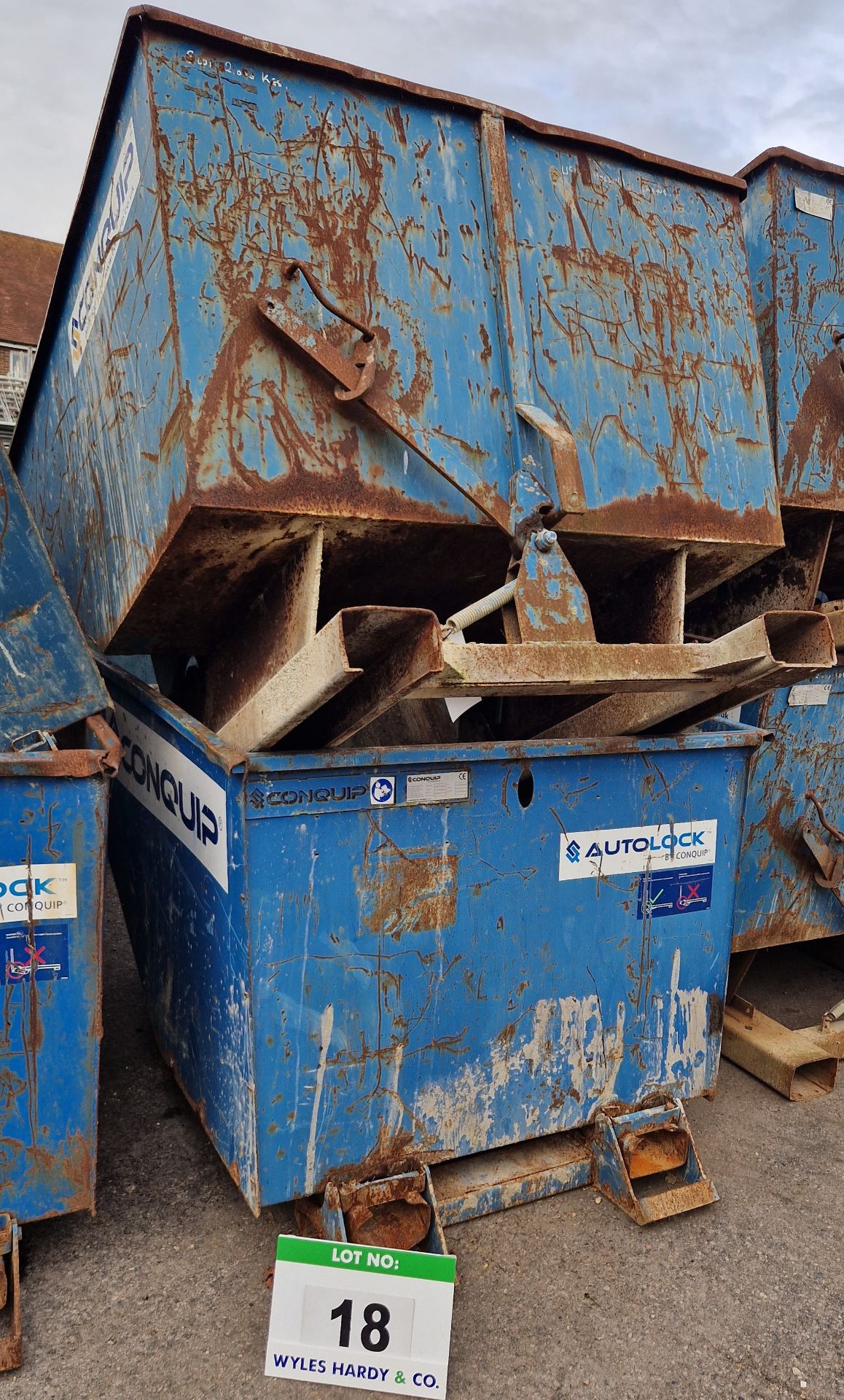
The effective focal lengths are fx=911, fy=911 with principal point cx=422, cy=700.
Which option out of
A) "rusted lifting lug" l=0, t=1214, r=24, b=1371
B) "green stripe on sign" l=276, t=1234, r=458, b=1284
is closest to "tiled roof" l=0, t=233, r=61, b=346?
"rusted lifting lug" l=0, t=1214, r=24, b=1371

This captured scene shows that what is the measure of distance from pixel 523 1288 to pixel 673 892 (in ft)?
2.94

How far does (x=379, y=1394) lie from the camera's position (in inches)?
62.7

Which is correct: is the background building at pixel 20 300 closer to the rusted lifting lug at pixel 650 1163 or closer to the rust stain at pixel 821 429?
the rust stain at pixel 821 429

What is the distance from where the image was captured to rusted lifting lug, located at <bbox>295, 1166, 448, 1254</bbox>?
182 cm

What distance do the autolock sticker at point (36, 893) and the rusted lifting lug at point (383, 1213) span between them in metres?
0.78

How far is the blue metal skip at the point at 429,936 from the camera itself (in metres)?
1.77

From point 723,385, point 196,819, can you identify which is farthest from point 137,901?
point 723,385

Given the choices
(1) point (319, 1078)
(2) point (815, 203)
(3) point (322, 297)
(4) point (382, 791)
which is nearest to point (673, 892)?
(4) point (382, 791)

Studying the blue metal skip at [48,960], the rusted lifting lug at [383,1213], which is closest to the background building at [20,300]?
the blue metal skip at [48,960]

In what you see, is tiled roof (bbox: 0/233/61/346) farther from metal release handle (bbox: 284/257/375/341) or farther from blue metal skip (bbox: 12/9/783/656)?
metal release handle (bbox: 284/257/375/341)

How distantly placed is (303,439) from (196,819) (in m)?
0.82

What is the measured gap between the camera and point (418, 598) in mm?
2242

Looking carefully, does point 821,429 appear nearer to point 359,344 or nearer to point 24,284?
point 359,344

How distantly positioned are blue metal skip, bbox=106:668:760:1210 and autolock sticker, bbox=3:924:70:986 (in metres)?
0.31
